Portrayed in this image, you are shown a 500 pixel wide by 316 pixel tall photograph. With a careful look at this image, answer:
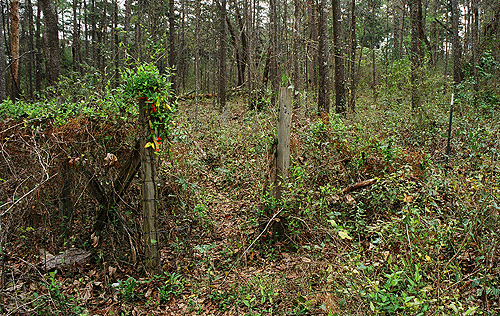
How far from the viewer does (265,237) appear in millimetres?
5016

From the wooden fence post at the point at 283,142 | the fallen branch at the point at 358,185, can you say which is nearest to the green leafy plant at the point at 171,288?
the wooden fence post at the point at 283,142

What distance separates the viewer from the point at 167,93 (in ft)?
13.0

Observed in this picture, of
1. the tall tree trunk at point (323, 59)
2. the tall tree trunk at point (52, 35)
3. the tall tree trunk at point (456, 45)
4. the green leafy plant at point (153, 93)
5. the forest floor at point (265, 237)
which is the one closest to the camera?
the forest floor at point (265, 237)

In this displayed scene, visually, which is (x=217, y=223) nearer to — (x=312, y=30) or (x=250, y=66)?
(x=250, y=66)

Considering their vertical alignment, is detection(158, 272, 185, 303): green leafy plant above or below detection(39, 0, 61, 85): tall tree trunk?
below

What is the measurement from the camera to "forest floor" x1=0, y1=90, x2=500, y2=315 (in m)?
3.19

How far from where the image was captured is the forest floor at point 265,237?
3193 mm

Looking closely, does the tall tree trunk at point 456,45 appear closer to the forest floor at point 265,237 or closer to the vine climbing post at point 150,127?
the forest floor at point 265,237

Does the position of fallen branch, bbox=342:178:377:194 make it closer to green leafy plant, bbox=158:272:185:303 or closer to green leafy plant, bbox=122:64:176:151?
green leafy plant, bbox=158:272:185:303

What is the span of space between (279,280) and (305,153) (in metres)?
2.94

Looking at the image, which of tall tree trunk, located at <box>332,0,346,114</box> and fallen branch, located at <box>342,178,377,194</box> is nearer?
fallen branch, located at <box>342,178,377,194</box>

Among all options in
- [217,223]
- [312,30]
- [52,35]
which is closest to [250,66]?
[217,223]

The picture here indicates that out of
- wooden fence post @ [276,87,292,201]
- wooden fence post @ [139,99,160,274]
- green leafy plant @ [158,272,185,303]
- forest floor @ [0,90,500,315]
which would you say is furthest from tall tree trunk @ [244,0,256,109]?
green leafy plant @ [158,272,185,303]

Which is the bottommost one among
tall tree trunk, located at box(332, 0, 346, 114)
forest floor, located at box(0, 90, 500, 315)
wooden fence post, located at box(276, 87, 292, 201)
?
forest floor, located at box(0, 90, 500, 315)
